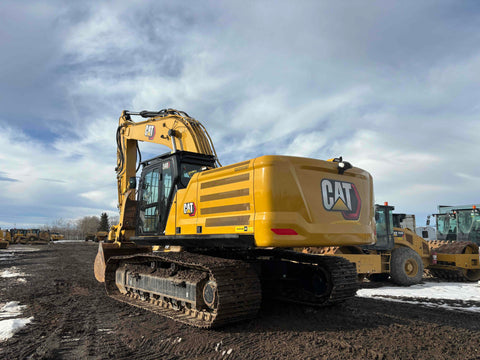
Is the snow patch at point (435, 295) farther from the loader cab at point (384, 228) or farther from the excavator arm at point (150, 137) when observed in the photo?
the excavator arm at point (150, 137)

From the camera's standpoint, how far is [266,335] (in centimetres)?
483

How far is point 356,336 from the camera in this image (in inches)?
187

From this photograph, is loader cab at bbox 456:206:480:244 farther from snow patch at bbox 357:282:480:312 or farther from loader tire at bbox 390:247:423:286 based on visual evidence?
loader tire at bbox 390:247:423:286

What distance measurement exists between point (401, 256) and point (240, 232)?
26.8 feet

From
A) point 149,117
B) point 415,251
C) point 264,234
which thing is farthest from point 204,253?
point 415,251

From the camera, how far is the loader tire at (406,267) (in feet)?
36.0

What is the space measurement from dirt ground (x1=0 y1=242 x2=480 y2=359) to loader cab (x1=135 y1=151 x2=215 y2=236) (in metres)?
1.66

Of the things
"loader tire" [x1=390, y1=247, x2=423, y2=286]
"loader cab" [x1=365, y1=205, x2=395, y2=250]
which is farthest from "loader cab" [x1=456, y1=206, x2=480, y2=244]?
"loader cab" [x1=365, y1=205, x2=395, y2=250]

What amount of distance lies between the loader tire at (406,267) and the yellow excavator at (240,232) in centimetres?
559

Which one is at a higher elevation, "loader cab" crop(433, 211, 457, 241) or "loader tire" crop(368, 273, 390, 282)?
"loader cab" crop(433, 211, 457, 241)

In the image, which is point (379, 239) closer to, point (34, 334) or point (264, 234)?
point (264, 234)

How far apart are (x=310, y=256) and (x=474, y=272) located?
10.1m

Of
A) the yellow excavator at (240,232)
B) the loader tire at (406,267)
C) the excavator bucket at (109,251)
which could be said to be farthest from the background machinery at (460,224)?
the excavator bucket at (109,251)

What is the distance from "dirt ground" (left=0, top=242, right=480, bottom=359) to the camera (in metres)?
4.22
